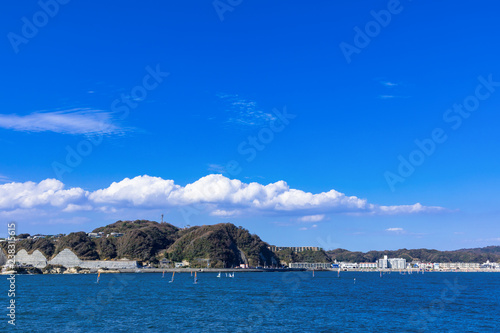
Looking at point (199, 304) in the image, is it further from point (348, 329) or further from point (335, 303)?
point (348, 329)

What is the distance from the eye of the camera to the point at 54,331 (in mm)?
47094

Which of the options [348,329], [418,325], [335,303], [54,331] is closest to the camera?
[54,331]

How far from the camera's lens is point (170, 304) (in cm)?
7362

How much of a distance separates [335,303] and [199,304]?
2507cm

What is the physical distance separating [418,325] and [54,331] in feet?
144

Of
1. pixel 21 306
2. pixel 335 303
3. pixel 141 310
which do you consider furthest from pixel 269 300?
pixel 21 306

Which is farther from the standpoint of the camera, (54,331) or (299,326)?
(299,326)

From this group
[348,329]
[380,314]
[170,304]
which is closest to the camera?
[348,329]

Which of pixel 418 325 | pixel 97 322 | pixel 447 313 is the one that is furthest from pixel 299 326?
pixel 447 313

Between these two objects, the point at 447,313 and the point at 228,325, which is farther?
the point at 447,313

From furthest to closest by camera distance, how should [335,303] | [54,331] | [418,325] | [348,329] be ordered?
[335,303] < [418,325] < [348,329] < [54,331]

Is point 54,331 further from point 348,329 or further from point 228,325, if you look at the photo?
point 348,329

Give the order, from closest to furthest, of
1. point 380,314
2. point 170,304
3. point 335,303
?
1. point 380,314
2. point 170,304
3. point 335,303

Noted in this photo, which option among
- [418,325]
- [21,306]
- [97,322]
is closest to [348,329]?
[418,325]
